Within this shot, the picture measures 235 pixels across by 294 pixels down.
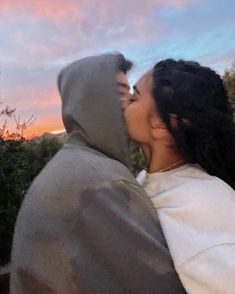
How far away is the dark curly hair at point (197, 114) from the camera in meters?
1.60

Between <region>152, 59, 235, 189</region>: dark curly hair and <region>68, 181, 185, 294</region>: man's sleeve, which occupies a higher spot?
<region>152, 59, 235, 189</region>: dark curly hair

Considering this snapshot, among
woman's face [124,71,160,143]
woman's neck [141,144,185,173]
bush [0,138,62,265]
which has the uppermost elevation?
woman's face [124,71,160,143]

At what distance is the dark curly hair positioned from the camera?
160 cm

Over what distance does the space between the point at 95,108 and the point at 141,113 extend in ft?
0.55

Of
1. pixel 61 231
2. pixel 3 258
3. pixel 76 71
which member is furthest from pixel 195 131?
pixel 3 258

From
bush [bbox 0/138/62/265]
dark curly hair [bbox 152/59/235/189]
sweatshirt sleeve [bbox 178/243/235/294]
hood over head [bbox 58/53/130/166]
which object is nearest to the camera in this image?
sweatshirt sleeve [bbox 178/243/235/294]

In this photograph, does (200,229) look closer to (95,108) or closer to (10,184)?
(95,108)

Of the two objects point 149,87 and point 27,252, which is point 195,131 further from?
point 27,252

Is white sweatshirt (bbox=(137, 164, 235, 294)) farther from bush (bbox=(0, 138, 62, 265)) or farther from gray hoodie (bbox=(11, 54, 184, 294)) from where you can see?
bush (bbox=(0, 138, 62, 265))

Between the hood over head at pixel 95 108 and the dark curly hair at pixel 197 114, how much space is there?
16 cm

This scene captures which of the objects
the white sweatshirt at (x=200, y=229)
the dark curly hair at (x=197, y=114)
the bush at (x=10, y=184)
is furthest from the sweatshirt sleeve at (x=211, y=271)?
the bush at (x=10, y=184)

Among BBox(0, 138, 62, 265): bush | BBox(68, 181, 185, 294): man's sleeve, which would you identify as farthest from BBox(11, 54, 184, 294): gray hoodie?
BBox(0, 138, 62, 265): bush

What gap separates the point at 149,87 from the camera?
1.68 meters

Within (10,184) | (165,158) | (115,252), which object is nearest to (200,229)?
(115,252)
